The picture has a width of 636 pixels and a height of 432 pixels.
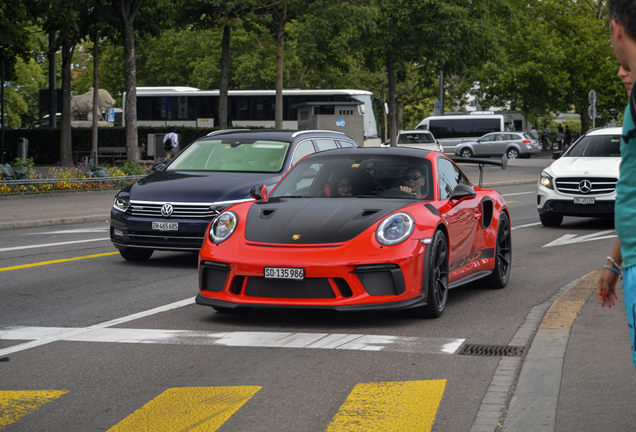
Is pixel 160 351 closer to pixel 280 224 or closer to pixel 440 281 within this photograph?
pixel 280 224

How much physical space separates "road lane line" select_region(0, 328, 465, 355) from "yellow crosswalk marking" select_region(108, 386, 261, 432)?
1.25 meters

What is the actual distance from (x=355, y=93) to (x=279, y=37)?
15.6 meters

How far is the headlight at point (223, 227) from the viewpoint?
7.28 meters

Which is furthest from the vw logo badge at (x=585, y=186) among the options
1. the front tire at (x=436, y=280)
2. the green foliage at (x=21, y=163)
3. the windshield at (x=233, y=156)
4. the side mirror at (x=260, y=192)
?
the green foliage at (x=21, y=163)

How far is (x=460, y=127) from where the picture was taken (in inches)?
2363

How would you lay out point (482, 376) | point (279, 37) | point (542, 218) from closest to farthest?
point (482, 376)
point (542, 218)
point (279, 37)

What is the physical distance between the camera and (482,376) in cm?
546

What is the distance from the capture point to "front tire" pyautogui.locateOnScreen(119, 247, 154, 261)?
1110 cm

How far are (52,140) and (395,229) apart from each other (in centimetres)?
3157

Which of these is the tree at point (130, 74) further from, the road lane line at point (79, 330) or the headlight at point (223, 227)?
the headlight at point (223, 227)

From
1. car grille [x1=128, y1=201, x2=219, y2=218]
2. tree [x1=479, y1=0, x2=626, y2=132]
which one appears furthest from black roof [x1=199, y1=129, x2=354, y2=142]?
tree [x1=479, y1=0, x2=626, y2=132]

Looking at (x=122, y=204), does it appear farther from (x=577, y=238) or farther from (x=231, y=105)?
(x=231, y=105)

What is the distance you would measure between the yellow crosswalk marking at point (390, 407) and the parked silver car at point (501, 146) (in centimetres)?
5070

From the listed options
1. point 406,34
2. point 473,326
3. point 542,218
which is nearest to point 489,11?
point 406,34
